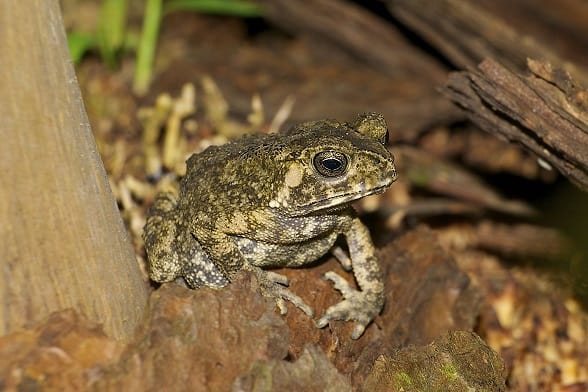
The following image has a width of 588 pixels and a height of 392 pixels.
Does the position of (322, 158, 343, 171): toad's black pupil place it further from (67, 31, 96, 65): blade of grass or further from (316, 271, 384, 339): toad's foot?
(67, 31, 96, 65): blade of grass

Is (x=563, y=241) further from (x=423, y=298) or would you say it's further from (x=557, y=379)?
(x=423, y=298)

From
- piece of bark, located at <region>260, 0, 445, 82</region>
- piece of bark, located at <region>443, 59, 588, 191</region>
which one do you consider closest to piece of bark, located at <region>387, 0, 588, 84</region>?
piece of bark, located at <region>260, 0, 445, 82</region>

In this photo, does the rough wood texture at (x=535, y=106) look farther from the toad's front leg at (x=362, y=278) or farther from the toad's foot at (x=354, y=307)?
the toad's foot at (x=354, y=307)

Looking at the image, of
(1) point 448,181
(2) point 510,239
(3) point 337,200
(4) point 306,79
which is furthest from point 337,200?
(4) point 306,79

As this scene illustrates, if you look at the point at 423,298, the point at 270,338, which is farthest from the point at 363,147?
the point at 423,298

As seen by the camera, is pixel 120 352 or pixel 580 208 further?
pixel 580 208

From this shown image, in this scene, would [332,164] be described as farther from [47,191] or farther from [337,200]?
[47,191]

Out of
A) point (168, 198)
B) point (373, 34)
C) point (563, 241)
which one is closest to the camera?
point (168, 198)

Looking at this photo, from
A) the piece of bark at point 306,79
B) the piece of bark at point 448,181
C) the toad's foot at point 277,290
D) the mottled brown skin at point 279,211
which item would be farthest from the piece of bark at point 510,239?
the toad's foot at point 277,290

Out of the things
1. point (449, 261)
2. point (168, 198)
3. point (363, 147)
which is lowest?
point (168, 198)
